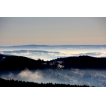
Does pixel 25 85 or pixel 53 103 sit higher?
pixel 25 85

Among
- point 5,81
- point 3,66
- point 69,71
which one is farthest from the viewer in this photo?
point 3,66
